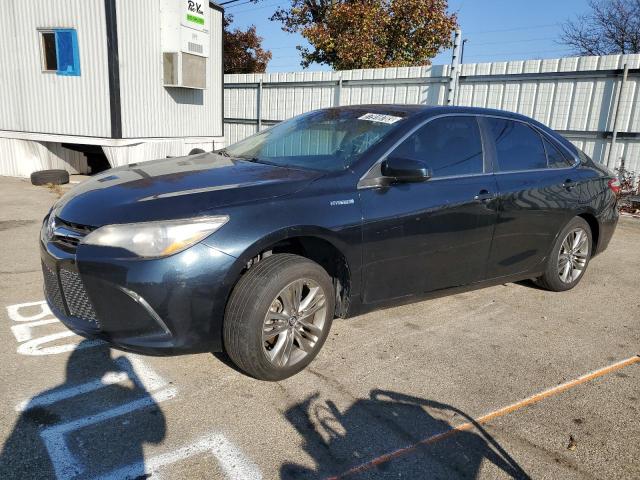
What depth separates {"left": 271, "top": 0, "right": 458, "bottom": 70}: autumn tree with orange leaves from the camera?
16234 mm

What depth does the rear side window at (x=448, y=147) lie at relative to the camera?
3576 mm

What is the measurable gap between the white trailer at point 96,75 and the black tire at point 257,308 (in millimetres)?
8379

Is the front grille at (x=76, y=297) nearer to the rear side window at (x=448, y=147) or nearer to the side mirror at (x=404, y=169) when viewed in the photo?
the side mirror at (x=404, y=169)

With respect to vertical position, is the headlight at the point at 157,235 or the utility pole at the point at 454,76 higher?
the utility pole at the point at 454,76

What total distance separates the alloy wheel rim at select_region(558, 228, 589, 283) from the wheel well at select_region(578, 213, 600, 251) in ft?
0.50

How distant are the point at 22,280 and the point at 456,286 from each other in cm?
371

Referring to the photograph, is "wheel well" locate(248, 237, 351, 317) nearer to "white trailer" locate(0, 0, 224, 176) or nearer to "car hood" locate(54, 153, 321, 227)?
"car hood" locate(54, 153, 321, 227)

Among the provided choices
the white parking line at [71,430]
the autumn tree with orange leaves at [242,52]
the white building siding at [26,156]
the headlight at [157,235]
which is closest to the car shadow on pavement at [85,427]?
the white parking line at [71,430]

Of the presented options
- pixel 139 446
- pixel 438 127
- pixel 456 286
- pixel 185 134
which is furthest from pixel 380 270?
pixel 185 134

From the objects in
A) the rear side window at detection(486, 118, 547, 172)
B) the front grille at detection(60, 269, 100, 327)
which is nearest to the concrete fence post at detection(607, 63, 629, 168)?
the rear side window at detection(486, 118, 547, 172)

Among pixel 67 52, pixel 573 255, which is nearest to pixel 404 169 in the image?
pixel 573 255

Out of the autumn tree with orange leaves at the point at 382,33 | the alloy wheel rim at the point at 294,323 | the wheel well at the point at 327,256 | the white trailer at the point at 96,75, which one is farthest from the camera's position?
the autumn tree with orange leaves at the point at 382,33

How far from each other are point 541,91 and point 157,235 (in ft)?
28.3

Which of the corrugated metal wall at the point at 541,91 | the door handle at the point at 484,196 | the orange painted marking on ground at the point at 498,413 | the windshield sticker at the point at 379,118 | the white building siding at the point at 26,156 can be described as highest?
the corrugated metal wall at the point at 541,91
